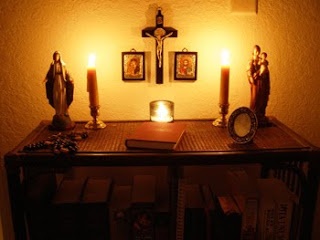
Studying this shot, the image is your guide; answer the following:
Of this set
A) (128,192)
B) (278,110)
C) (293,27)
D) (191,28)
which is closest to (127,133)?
(128,192)

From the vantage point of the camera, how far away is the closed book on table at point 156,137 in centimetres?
115

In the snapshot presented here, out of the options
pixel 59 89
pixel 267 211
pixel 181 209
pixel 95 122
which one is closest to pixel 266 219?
pixel 267 211

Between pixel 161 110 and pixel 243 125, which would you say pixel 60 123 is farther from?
pixel 243 125

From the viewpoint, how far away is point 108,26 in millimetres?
1397

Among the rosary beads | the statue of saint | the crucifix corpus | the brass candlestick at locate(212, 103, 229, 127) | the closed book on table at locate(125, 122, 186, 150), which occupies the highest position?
the crucifix corpus

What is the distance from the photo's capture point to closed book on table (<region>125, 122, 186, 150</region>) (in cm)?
115

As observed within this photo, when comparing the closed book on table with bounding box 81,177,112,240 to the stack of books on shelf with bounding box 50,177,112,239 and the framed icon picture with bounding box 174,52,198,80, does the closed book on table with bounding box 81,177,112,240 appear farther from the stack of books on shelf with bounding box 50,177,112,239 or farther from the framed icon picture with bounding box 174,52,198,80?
the framed icon picture with bounding box 174,52,198,80

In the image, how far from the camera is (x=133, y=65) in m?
1.42

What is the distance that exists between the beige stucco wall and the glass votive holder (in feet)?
0.38

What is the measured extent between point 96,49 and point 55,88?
0.23m

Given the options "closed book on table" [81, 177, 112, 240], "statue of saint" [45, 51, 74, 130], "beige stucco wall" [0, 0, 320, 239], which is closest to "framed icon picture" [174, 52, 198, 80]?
"beige stucco wall" [0, 0, 320, 239]

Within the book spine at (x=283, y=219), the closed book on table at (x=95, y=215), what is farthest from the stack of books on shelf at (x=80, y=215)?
the book spine at (x=283, y=219)

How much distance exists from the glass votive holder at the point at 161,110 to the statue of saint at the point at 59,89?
10.9 inches

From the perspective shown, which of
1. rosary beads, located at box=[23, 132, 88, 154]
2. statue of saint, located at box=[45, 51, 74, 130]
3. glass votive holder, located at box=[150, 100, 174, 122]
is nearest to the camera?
rosary beads, located at box=[23, 132, 88, 154]
